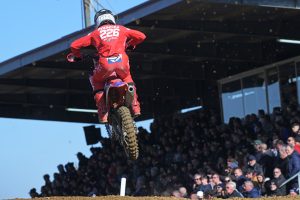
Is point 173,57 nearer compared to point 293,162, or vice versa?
point 293,162

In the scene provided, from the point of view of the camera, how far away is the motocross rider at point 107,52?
43.3ft

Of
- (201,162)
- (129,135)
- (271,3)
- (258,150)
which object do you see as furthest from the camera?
(201,162)

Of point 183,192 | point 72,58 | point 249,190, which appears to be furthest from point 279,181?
point 72,58

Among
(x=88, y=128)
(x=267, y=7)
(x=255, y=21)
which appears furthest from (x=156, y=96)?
(x=267, y=7)

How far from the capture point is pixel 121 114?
13047 mm

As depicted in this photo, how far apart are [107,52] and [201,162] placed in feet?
32.6

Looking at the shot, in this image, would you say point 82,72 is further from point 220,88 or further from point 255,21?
point 255,21

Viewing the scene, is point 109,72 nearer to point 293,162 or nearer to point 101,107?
point 101,107

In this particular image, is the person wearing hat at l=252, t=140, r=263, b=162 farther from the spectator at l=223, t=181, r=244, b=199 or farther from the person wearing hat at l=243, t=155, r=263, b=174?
the spectator at l=223, t=181, r=244, b=199

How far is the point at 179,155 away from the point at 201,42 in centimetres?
357

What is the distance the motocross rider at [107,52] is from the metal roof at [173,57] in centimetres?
721

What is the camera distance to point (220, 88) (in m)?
29.3

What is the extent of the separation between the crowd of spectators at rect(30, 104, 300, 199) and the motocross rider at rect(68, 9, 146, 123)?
9.24 ft

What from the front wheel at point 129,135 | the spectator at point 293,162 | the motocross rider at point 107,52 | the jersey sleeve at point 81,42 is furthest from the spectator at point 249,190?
the jersey sleeve at point 81,42
